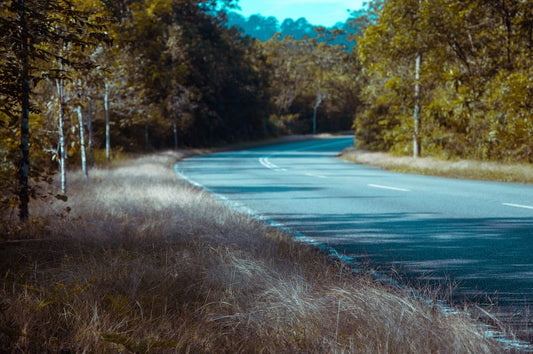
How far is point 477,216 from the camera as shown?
8.17m

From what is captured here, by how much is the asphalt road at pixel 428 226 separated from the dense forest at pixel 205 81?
345 centimetres

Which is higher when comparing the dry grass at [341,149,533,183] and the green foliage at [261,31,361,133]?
the green foliage at [261,31,361,133]

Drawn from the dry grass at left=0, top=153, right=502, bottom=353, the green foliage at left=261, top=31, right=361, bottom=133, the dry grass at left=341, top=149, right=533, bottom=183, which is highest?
the green foliage at left=261, top=31, right=361, bottom=133

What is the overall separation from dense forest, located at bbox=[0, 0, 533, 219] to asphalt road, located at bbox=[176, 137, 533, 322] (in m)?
3.45

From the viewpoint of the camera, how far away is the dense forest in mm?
5895

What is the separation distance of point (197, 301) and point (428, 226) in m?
4.49

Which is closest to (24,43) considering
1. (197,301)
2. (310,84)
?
(197,301)

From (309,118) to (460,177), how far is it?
62293 mm

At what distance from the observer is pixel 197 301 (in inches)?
151

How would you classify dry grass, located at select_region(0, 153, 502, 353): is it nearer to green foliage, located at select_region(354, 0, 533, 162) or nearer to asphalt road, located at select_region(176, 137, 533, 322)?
asphalt road, located at select_region(176, 137, 533, 322)

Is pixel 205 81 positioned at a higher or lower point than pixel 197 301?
higher

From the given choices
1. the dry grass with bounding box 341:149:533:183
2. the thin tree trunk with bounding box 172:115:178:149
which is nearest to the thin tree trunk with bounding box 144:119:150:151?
the thin tree trunk with bounding box 172:115:178:149

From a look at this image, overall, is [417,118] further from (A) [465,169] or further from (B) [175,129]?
(B) [175,129]

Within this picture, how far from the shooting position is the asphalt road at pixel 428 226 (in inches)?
187
